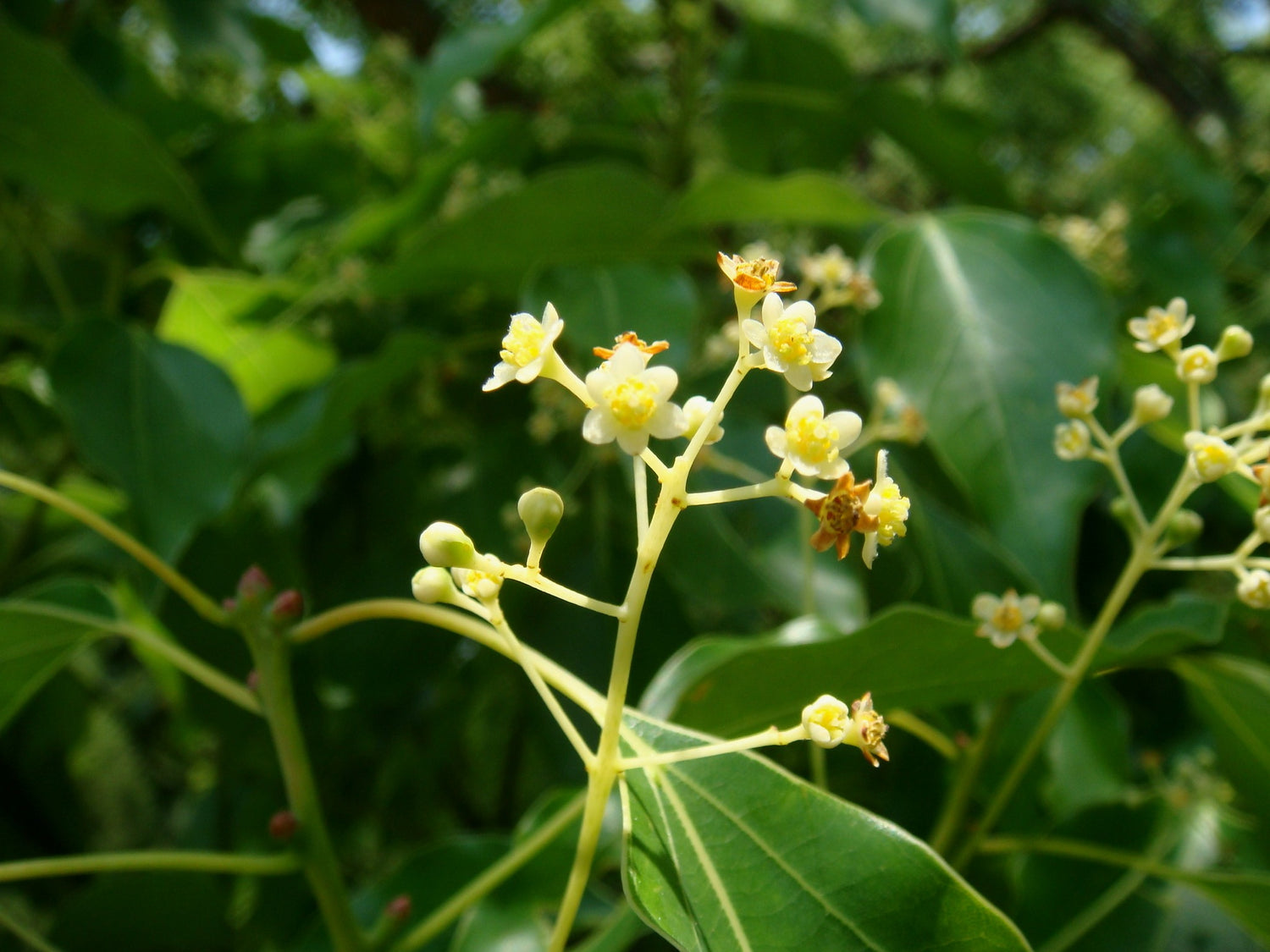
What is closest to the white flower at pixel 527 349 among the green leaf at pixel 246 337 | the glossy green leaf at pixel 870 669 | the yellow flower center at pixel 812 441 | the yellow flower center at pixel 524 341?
the yellow flower center at pixel 524 341

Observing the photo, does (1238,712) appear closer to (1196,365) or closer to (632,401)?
(1196,365)

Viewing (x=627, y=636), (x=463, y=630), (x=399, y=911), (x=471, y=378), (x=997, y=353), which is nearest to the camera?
(x=627, y=636)

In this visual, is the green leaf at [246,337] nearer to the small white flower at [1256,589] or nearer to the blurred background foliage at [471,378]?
the blurred background foliage at [471,378]

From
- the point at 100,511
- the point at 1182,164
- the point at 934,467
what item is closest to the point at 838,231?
the point at 934,467

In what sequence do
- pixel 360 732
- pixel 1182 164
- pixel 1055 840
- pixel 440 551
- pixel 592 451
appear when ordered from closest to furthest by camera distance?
pixel 440 551, pixel 1055 840, pixel 592 451, pixel 360 732, pixel 1182 164

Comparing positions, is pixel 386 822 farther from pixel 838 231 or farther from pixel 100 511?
pixel 838 231

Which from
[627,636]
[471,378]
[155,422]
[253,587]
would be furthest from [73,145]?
[627,636]
